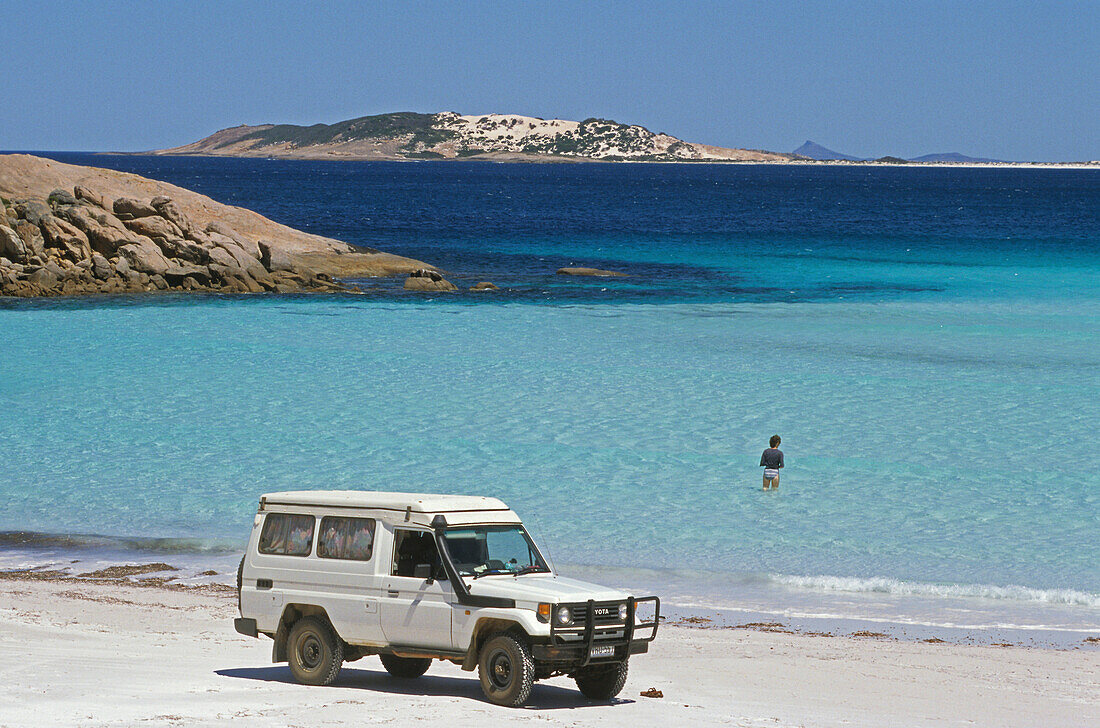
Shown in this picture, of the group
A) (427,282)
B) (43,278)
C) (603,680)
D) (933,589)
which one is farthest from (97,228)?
(603,680)

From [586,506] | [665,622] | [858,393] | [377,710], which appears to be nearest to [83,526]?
[586,506]

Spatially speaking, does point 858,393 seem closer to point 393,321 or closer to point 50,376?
point 393,321

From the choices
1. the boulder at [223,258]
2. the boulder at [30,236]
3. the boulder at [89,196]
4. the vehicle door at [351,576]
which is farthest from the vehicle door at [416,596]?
the boulder at [89,196]

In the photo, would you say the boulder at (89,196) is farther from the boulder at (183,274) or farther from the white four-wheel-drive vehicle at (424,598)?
the white four-wheel-drive vehicle at (424,598)

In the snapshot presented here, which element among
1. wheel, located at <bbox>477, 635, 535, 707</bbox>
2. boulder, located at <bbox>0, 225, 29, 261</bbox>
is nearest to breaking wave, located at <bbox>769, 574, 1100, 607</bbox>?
wheel, located at <bbox>477, 635, 535, 707</bbox>

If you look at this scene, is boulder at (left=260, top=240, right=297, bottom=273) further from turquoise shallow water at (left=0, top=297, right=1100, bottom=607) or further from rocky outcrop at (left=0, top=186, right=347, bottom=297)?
turquoise shallow water at (left=0, top=297, right=1100, bottom=607)

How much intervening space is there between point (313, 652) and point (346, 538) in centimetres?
133

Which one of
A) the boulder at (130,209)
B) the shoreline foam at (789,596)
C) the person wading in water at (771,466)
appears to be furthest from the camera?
the boulder at (130,209)

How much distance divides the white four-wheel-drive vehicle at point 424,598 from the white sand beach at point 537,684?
40 centimetres

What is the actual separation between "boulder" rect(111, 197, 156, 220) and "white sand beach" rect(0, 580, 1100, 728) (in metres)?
42.4

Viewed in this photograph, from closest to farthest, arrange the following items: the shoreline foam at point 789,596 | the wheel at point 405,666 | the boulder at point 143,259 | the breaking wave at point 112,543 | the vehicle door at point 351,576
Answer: the vehicle door at point 351,576 < the wheel at point 405,666 < the shoreline foam at point 789,596 < the breaking wave at point 112,543 < the boulder at point 143,259

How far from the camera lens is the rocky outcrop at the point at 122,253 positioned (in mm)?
53500

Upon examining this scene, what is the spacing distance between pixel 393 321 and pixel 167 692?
1398 inches

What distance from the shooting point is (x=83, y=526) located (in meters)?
23.8
